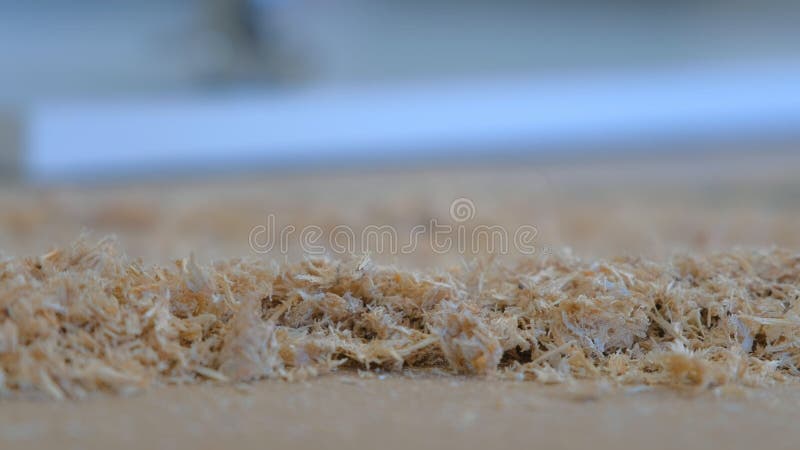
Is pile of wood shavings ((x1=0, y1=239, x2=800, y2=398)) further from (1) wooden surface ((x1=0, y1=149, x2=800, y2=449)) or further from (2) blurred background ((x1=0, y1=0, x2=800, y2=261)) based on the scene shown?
(2) blurred background ((x1=0, y1=0, x2=800, y2=261))

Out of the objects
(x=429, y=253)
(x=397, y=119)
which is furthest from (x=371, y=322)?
(x=397, y=119)

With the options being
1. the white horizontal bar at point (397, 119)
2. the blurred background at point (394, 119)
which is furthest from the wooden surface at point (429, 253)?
the white horizontal bar at point (397, 119)

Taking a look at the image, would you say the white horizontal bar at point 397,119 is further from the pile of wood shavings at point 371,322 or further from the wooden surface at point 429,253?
the pile of wood shavings at point 371,322

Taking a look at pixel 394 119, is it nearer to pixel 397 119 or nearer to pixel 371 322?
pixel 397 119

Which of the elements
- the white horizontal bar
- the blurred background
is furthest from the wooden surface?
the white horizontal bar

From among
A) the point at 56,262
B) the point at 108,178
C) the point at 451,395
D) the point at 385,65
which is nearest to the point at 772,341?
the point at 451,395

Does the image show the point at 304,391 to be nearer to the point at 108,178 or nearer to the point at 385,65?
the point at 108,178

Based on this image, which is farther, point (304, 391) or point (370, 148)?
point (370, 148)
